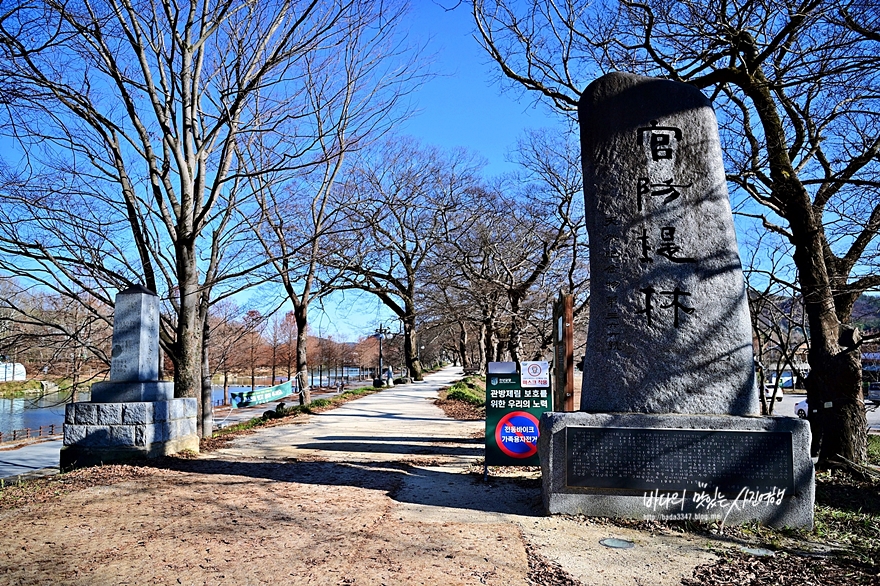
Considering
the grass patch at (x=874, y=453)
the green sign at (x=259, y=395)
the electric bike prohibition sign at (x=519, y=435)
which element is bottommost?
the green sign at (x=259, y=395)

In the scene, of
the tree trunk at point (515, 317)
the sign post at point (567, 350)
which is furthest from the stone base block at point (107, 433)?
the tree trunk at point (515, 317)

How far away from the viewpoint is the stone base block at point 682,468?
5.60 meters

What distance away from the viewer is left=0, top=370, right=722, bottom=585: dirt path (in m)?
4.19

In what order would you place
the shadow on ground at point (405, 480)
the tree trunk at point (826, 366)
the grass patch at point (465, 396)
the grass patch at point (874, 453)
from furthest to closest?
the grass patch at point (465, 396)
the grass patch at point (874, 453)
the tree trunk at point (826, 366)
the shadow on ground at point (405, 480)

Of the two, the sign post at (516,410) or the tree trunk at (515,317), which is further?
the tree trunk at (515,317)

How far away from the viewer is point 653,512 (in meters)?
5.66

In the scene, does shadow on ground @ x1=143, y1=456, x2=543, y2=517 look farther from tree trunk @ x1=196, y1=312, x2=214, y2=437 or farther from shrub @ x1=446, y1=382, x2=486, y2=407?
shrub @ x1=446, y1=382, x2=486, y2=407

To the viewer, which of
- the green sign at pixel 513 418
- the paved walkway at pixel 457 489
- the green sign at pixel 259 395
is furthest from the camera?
the green sign at pixel 259 395

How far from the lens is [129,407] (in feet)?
27.9

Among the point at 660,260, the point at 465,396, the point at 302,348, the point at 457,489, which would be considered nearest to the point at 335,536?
the point at 457,489

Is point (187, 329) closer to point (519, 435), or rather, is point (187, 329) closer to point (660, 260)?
point (519, 435)

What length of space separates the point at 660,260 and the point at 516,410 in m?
3.07

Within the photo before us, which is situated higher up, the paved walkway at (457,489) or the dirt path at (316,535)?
the dirt path at (316,535)

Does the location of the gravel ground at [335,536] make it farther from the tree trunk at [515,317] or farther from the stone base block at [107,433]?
the tree trunk at [515,317]
